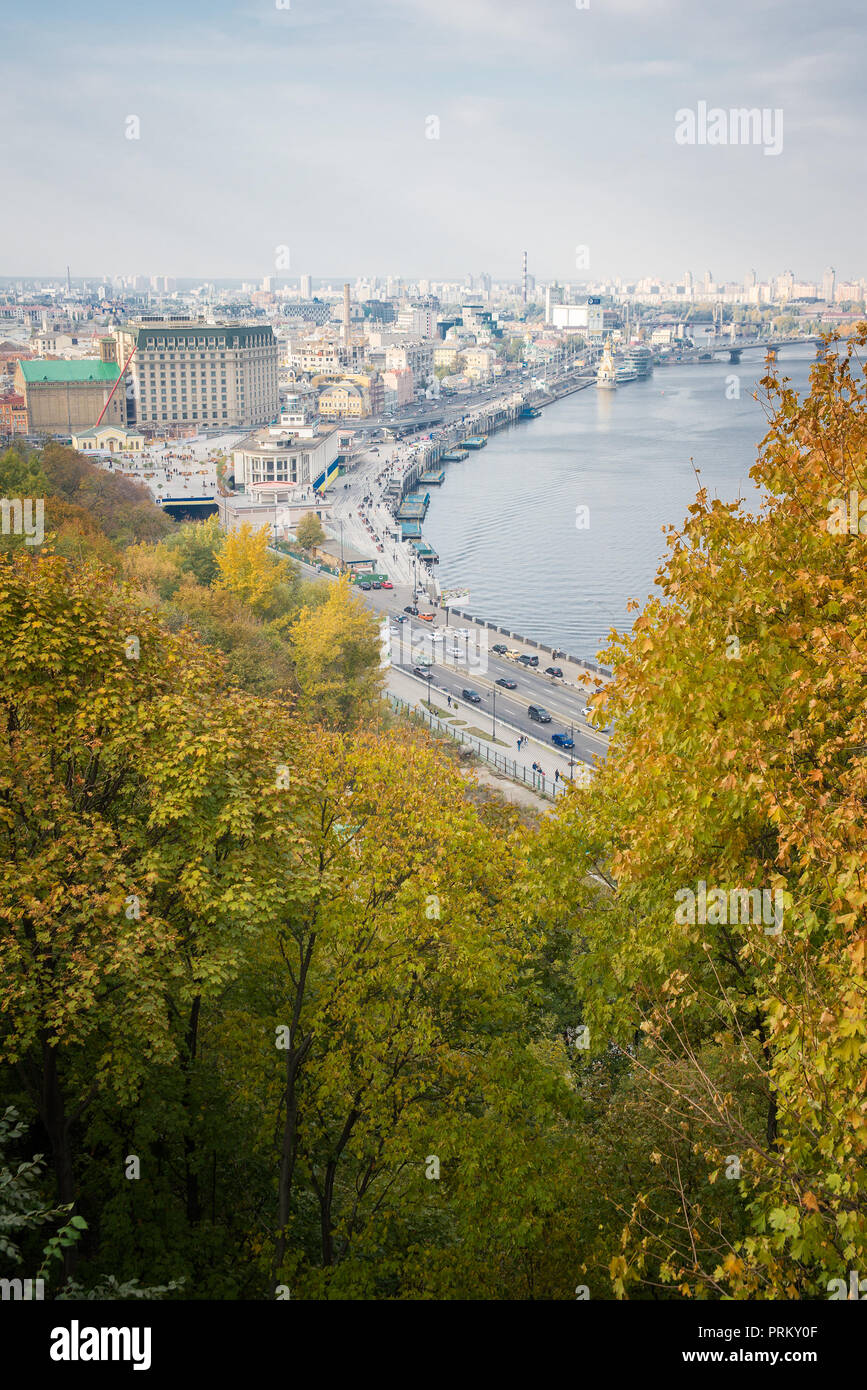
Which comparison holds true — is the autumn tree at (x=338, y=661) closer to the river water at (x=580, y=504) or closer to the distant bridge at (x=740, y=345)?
the river water at (x=580, y=504)

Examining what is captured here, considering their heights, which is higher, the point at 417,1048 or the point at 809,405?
the point at 809,405

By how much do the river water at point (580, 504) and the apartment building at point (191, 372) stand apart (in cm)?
1913

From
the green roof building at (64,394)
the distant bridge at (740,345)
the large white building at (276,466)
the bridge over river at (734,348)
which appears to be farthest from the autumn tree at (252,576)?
the bridge over river at (734,348)

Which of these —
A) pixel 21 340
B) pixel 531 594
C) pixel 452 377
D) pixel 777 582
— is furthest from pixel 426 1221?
pixel 21 340

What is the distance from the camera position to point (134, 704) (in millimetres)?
6914

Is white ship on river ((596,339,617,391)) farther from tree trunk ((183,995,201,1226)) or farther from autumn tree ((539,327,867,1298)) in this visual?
tree trunk ((183,995,201,1226))

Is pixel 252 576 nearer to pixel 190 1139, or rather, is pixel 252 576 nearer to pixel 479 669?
pixel 479 669

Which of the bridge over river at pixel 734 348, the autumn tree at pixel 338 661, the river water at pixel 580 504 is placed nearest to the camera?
the autumn tree at pixel 338 661

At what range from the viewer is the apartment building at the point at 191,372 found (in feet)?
278

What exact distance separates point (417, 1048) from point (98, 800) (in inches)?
92.9

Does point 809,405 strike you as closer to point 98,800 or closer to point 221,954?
point 221,954

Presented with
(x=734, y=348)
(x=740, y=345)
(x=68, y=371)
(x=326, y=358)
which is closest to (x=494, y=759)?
(x=68, y=371)

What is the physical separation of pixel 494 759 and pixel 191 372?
70.6 meters
